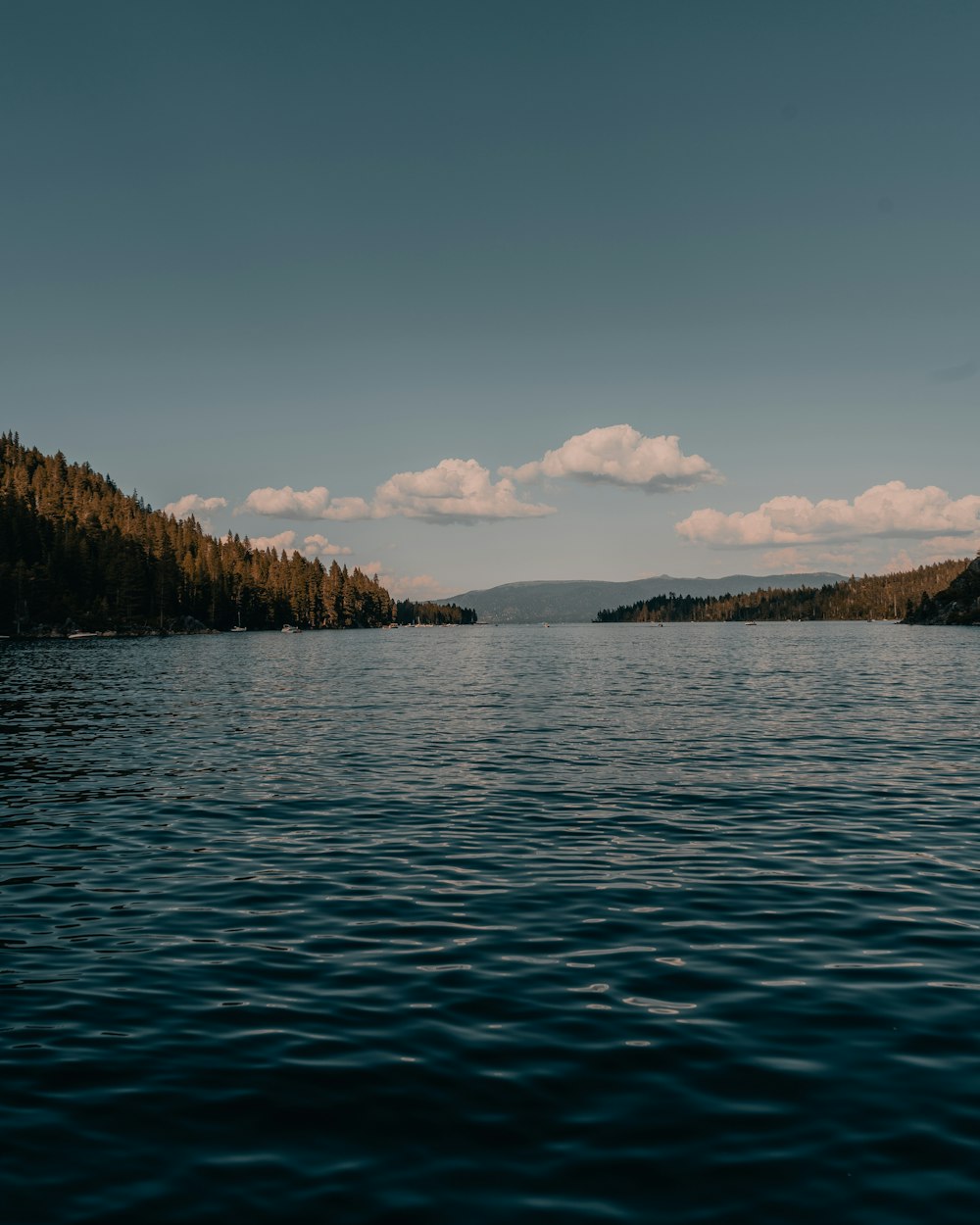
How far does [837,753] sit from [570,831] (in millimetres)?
16603

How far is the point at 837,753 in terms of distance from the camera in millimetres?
34031

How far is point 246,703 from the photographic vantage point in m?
55.5

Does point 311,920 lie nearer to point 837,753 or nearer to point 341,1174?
point 341,1174

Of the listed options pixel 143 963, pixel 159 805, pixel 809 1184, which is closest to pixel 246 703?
pixel 159 805

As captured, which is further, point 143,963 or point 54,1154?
point 143,963

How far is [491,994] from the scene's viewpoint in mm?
12016

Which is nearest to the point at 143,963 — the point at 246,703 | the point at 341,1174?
the point at 341,1174

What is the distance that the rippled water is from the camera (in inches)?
313

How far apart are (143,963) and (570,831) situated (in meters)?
11.0

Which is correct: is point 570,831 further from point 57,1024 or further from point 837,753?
point 837,753

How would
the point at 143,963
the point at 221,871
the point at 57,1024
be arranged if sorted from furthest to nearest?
1. the point at 221,871
2. the point at 143,963
3. the point at 57,1024

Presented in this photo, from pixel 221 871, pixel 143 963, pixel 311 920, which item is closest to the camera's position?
pixel 143 963

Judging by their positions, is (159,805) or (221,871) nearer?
(221,871)

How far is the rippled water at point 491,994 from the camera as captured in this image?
7.94 m
